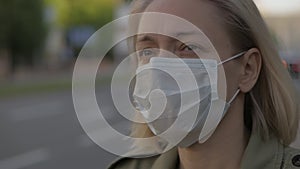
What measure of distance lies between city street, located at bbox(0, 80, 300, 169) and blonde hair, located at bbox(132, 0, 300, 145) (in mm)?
3998

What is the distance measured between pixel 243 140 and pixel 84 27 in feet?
148

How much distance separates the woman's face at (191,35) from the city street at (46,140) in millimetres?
4032

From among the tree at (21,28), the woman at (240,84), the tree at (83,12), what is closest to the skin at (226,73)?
the woman at (240,84)

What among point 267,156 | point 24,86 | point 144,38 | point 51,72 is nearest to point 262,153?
point 267,156

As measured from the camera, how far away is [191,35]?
197 cm

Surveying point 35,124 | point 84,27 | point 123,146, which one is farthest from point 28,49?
point 123,146

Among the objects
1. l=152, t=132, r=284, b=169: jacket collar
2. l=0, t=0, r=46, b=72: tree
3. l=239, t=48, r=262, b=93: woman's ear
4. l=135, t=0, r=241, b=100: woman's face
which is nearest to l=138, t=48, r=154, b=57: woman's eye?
l=135, t=0, r=241, b=100: woman's face

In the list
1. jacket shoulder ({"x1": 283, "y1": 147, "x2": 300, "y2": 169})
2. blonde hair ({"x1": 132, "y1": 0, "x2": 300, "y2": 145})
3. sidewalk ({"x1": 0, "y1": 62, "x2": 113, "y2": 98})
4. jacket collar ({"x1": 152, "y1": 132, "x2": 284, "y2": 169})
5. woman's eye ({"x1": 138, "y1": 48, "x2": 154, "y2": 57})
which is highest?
sidewalk ({"x1": 0, "y1": 62, "x2": 113, "y2": 98})

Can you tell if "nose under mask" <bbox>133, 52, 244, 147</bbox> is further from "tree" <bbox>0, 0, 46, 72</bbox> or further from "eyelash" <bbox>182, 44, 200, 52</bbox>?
"tree" <bbox>0, 0, 46, 72</bbox>

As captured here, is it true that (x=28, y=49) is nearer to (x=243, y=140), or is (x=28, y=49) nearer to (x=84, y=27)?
(x=84, y=27)

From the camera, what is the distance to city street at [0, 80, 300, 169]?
10.3 metres

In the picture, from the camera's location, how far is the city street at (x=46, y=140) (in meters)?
10.3

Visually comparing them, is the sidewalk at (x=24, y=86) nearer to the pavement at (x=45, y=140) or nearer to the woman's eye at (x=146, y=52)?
the pavement at (x=45, y=140)

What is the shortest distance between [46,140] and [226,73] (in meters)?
11.2
